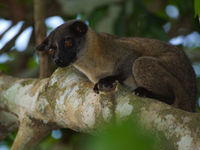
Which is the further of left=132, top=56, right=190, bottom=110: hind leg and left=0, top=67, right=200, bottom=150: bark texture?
left=132, top=56, right=190, bottom=110: hind leg

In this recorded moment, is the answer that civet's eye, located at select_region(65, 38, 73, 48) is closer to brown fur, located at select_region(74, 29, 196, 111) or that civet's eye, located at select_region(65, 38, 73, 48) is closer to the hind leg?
brown fur, located at select_region(74, 29, 196, 111)

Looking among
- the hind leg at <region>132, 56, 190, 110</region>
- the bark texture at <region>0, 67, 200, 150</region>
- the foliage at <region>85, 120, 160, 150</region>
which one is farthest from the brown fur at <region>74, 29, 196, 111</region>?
the foliage at <region>85, 120, 160, 150</region>

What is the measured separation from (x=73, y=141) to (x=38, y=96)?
2.42 metres

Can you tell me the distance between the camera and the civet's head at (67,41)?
4669 mm

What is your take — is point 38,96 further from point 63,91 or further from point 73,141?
point 73,141

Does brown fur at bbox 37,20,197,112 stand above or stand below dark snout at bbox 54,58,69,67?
below

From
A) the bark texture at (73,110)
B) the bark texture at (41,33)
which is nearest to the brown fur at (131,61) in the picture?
the bark texture at (41,33)

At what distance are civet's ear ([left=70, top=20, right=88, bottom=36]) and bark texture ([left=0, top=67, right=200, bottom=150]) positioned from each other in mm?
811

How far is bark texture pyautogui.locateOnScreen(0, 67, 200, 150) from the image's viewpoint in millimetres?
2404

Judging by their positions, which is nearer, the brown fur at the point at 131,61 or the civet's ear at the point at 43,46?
the brown fur at the point at 131,61

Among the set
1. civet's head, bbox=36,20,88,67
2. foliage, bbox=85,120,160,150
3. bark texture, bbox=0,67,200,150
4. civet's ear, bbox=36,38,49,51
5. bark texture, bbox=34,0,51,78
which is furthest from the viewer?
bark texture, bbox=34,0,51,78

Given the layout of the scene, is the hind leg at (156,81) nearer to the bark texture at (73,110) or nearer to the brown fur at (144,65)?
the brown fur at (144,65)

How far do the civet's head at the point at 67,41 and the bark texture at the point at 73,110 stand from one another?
49 cm

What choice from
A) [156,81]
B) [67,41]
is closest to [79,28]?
[67,41]
